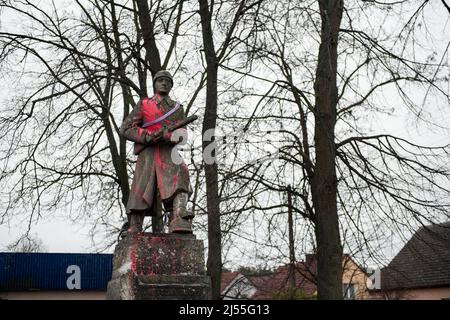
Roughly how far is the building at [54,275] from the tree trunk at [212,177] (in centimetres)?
1679

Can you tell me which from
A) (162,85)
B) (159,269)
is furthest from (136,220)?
(162,85)

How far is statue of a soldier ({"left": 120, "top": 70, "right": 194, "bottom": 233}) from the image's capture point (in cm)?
650

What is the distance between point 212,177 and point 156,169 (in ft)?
11.7

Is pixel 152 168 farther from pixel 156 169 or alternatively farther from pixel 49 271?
pixel 49 271

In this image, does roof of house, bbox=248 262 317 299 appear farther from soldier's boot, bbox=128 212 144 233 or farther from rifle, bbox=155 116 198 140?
rifle, bbox=155 116 198 140

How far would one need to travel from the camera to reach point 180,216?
6414 mm

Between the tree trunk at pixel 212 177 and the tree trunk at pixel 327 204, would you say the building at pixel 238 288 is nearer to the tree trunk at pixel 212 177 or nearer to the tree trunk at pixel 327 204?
the tree trunk at pixel 212 177

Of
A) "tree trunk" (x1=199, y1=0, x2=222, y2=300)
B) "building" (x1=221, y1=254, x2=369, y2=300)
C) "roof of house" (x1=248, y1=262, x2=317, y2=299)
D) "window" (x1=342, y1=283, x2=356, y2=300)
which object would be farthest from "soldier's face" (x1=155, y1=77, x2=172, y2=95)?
"window" (x1=342, y1=283, x2=356, y2=300)

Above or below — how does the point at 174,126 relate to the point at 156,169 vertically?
above

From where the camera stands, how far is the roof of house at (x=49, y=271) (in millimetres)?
26469

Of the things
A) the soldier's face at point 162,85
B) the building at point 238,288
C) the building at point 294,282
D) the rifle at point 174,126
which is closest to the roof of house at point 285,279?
the building at point 294,282

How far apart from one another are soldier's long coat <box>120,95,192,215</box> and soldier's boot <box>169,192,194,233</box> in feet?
0.28
